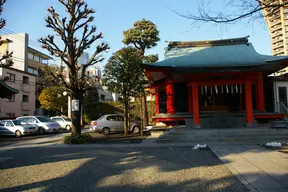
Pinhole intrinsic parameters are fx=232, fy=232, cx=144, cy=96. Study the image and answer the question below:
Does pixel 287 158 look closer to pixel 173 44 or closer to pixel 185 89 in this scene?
pixel 185 89

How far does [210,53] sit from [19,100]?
26346 millimetres

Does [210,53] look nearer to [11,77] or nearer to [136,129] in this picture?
[136,129]

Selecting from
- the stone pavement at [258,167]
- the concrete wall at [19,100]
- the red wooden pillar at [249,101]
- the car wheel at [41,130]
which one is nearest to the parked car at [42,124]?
the car wheel at [41,130]

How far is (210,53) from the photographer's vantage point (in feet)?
57.2

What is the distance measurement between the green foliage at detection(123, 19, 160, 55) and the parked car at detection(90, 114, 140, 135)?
1115 centimetres

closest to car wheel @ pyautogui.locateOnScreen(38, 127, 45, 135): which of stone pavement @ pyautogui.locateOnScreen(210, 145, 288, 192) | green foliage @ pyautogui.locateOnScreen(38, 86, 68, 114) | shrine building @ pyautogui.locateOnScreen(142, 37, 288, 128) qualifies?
green foliage @ pyautogui.locateOnScreen(38, 86, 68, 114)

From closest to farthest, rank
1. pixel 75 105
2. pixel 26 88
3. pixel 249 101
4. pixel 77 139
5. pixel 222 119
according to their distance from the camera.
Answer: pixel 77 139 < pixel 75 105 < pixel 249 101 < pixel 222 119 < pixel 26 88

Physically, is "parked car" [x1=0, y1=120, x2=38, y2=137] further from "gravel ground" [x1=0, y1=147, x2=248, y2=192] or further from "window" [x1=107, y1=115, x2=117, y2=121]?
"gravel ground" [x1=0, y1=147, x2=248, y2=192]

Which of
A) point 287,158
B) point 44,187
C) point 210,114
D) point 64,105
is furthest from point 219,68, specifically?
point 64,105

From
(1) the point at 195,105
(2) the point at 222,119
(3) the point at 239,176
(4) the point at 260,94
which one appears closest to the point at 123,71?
(1) the point at 195,105

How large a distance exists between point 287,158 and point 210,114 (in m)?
7.45

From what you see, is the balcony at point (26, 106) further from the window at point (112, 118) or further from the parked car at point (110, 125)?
the window at point (112, 118)

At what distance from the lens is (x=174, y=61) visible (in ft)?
53.2

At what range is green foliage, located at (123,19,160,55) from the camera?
25828 millimetres
